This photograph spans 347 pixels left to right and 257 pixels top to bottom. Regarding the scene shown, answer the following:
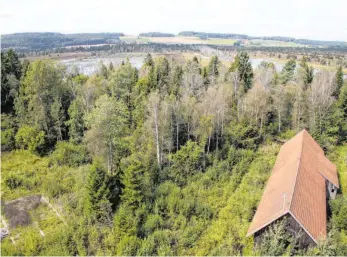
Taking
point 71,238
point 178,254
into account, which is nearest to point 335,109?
point 178,254

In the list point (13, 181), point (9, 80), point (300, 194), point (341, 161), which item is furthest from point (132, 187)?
point (9, 80)

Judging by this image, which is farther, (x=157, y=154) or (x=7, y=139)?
(x=7, y=139)

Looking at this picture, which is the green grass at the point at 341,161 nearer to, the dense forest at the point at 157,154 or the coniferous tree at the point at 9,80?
the dense forest at the point at 157,154

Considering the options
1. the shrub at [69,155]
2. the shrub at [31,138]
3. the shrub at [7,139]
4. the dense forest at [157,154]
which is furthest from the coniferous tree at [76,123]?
the shrub at [7,139]

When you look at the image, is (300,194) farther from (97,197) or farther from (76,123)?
(76,123)

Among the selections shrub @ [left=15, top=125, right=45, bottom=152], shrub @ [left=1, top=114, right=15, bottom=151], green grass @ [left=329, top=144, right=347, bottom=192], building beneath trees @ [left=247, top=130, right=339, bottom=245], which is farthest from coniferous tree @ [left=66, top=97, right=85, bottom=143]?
green grass @ [left=329, top=144, right=347, bottom=192]
